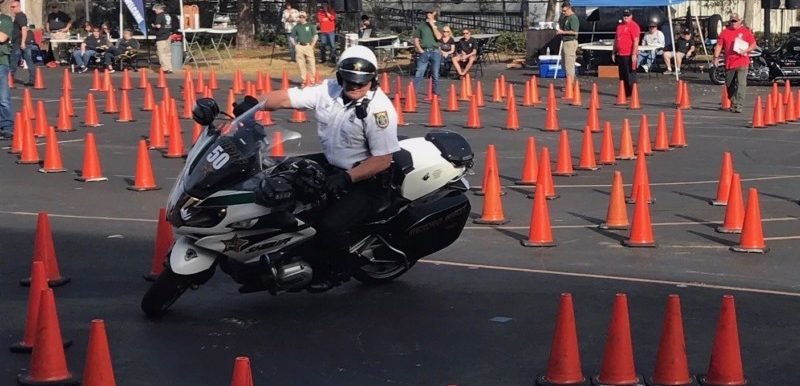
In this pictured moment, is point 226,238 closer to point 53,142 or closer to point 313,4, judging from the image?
point 53,142

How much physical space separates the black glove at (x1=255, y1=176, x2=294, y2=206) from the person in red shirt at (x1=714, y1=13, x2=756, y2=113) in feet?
54.4

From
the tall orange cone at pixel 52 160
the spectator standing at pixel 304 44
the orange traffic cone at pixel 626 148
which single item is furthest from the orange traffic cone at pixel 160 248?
the spectator standing at pixel 304 44

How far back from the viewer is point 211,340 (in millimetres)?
7684

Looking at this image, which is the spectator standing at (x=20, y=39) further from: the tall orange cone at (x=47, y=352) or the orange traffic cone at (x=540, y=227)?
the tall orange cone at (x=47, y=352)

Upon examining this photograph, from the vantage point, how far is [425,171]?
8547mm

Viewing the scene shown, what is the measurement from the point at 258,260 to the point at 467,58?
25193 mm

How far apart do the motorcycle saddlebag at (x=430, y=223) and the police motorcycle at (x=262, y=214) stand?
0.04 feet

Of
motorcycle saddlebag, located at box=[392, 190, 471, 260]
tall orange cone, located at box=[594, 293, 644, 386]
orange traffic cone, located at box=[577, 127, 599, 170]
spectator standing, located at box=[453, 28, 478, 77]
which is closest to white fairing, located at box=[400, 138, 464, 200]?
motorcycle saddlebag, located at box=[392, 190, 471, 260]

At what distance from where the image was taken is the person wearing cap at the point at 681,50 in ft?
108

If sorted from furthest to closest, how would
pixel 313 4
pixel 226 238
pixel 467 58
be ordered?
1. pixel 313 4
2. pixel 467 58
3. pixel 226 238

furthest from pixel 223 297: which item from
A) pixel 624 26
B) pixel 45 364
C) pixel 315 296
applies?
pixel 624 26

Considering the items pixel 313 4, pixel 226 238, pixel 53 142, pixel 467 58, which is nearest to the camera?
pixel 226 238

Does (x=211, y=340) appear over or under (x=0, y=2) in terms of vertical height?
under

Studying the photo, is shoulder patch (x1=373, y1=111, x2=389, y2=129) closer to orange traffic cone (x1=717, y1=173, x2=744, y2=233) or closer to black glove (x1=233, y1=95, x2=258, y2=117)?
black glove (x1=233, y1=95, x2=258, y2=117)
